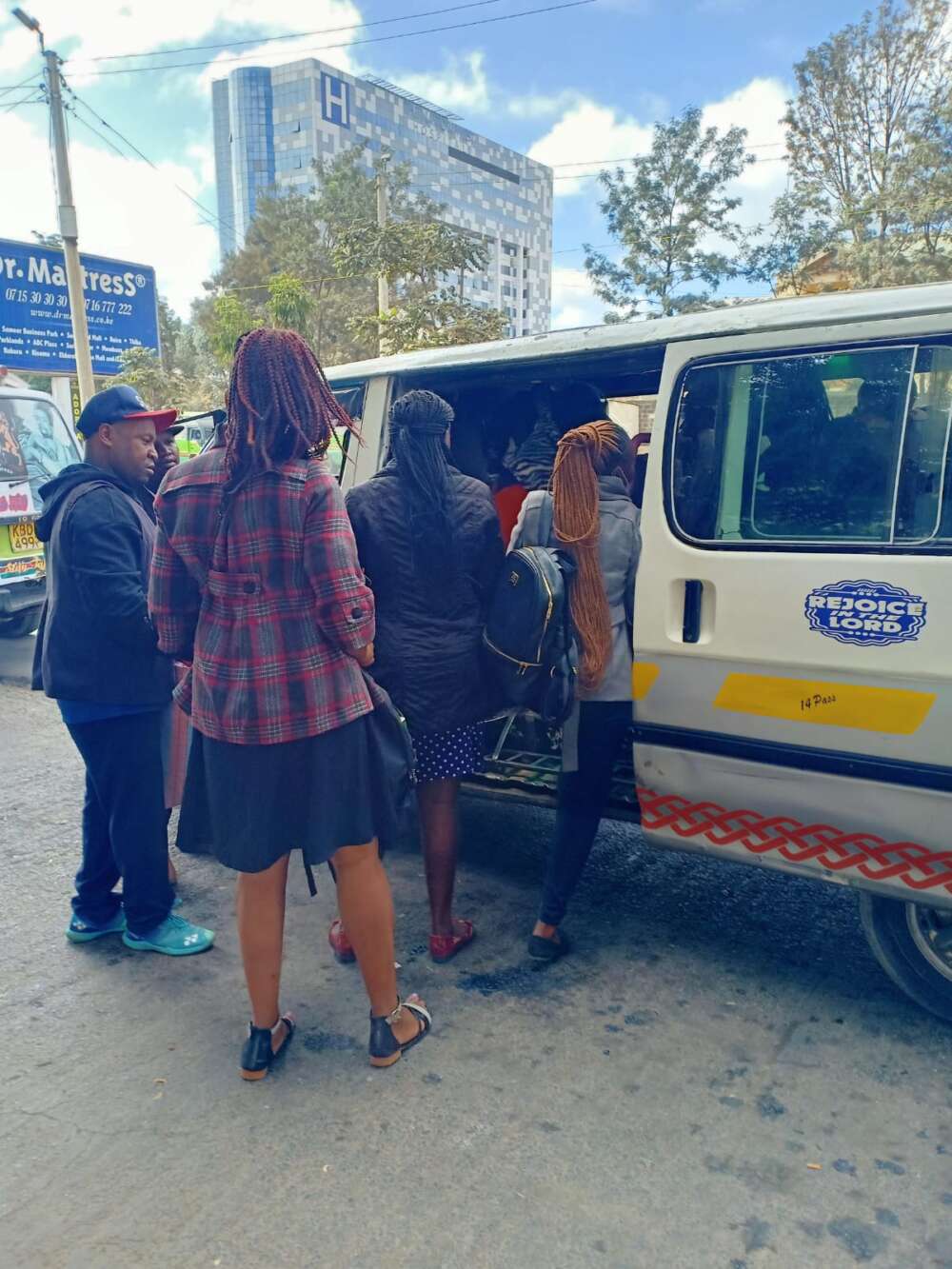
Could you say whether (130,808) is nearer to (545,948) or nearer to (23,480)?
(545,948)

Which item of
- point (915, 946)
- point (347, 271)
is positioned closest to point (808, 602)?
point (915, 946)

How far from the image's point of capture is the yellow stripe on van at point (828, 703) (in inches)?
97.2

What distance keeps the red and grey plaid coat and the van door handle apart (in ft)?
3.28

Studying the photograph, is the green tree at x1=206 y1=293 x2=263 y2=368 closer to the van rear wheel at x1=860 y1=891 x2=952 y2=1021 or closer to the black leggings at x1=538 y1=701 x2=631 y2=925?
the black leggings at x1=538 y1=701 x2=631 y2=925

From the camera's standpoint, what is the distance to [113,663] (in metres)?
3.05

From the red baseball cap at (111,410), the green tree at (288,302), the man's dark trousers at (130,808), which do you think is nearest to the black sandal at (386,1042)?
the man's dark trousers at (130,808)

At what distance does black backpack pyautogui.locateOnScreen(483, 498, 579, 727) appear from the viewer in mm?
2848

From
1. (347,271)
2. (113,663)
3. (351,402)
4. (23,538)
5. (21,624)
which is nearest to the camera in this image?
(113,663)

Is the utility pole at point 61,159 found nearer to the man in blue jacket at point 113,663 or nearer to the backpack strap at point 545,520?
the man in blue jacket at point 113,663

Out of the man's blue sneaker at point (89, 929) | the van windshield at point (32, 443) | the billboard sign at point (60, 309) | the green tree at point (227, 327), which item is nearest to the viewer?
the man's blue sneaker at point (89, 929)

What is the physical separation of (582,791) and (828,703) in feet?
2.86

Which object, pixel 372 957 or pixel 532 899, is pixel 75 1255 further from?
pixel 532 899

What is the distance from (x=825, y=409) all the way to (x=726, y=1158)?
1.96 meters

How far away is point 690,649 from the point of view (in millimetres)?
2816
